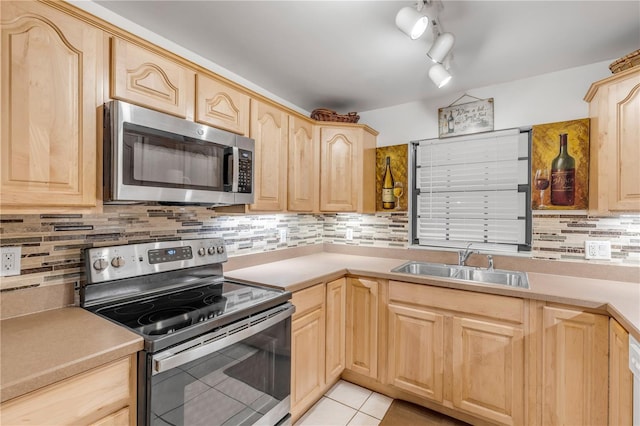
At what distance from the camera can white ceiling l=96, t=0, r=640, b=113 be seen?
4.88ft

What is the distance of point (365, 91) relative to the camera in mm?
2480

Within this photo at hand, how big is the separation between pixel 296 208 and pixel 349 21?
4.12 feet

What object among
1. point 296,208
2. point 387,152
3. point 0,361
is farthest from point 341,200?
point 0,361

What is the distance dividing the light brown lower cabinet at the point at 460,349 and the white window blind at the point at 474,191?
30.1 inches

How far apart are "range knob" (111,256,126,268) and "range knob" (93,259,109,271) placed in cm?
3

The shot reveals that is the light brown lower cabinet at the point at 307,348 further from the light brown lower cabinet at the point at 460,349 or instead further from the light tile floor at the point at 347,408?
the light brown lower cabinet at the point at 460,349

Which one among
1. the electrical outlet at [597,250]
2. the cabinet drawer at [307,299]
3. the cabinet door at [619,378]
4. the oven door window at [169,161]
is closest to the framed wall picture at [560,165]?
the electrical outlet at [597,250]

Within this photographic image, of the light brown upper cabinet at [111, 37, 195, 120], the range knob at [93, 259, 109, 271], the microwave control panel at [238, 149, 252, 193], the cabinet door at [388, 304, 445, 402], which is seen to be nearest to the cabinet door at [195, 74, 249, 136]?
the light brown upper cabinet at [111, 37, 195, 120]

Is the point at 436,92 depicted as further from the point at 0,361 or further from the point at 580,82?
the point at 0,361

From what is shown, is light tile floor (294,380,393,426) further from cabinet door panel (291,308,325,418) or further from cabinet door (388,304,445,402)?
cabinet door (388,304,445,402)

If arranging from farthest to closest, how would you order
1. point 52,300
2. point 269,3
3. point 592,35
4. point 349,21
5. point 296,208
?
point 296,208 < point 592,35 < point 349,21 < point 269,3 < point 52,300

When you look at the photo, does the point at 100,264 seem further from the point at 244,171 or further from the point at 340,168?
the point at 340,168

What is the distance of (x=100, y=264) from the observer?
1401 mm

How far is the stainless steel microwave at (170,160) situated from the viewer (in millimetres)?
1240
